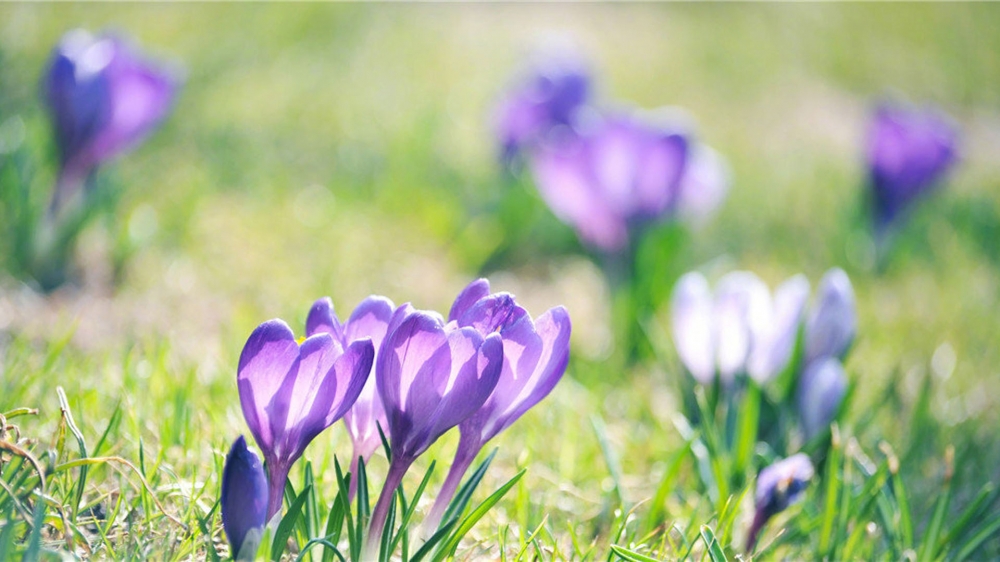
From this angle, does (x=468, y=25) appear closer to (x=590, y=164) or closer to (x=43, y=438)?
(x=590, y=164)

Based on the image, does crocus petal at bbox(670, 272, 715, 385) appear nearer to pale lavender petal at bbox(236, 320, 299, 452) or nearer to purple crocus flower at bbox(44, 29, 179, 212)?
pale lavender petal at bbox(236, 320, 299, 452)

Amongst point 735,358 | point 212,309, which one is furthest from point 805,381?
point 212,309

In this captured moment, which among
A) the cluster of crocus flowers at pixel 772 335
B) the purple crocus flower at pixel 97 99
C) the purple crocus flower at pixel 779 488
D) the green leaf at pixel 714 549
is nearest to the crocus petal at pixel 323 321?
the green leaf at pixel 714 549

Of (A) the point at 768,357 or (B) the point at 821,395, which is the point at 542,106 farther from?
(B) the point at 821,395

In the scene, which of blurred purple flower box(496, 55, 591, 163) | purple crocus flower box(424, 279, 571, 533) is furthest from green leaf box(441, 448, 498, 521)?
blurred purple flower box(496, 55, 591, 163)

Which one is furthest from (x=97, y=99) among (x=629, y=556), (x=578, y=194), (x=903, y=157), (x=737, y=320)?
(x=903, y=157)

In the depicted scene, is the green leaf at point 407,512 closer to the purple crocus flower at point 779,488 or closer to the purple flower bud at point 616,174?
the purple crocus flower at point 779,488

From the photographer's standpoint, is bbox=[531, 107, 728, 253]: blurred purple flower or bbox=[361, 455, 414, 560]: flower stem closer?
bbox=[361, 455, 414, 560]: flower stem
